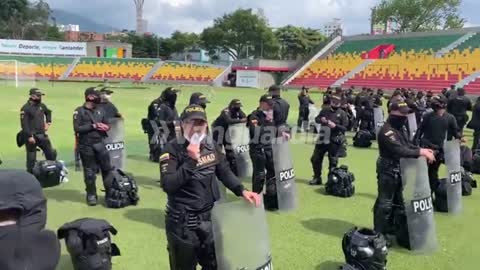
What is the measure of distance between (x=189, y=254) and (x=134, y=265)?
178 centimetres

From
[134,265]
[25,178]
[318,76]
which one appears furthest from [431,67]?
[25,178]

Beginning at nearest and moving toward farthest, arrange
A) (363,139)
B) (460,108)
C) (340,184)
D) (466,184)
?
(340,184) → (466,184) → (460,108) → (363,139)

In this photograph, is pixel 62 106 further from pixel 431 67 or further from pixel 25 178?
pixel 431 67

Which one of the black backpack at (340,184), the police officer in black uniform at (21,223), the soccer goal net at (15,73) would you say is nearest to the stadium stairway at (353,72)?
the soccer goal net at (15,73)

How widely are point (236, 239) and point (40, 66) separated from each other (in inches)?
1986

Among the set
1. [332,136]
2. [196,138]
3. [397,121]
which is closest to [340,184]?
[332,136]

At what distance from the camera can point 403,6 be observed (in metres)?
63.5

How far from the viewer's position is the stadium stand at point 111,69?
51.0 metres

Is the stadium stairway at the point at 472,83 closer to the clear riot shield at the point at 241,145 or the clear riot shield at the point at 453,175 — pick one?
the clear riot shield at the point at 241,145

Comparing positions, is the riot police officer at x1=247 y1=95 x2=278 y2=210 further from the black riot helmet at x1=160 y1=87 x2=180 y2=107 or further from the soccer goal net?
the soccer goal net

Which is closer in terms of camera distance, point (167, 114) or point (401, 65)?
point (167, 114)

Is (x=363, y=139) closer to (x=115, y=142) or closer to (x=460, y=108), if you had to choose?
(x=460, y=108)

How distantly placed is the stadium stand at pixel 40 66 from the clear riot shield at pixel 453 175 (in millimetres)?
44846

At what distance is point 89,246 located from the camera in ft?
13.7
